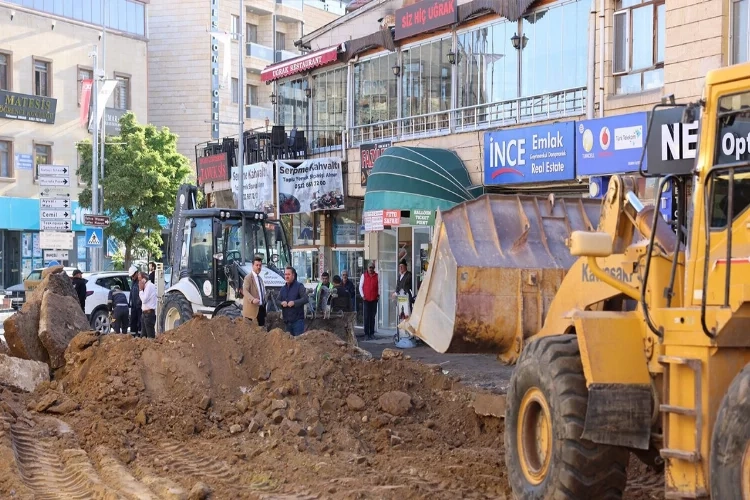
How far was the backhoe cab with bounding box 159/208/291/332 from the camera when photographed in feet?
64.4

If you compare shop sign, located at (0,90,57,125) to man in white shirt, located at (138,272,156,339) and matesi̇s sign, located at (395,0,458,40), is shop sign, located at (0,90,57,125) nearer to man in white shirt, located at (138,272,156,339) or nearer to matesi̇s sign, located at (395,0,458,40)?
matesi̇s sign, located at (395,0,458,40)

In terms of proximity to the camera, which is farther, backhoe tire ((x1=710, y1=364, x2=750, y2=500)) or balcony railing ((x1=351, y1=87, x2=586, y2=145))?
balcony railing ((x1=351, y1=87, x2=586, y2=145))

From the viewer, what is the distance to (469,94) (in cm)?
2277

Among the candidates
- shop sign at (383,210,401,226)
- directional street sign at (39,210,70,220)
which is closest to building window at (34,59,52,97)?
directional street sign at (39,210,70,220)

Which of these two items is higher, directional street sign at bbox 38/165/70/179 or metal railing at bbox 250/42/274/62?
metal railing at bbox 250/42/274/62

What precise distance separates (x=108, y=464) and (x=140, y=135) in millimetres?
31221

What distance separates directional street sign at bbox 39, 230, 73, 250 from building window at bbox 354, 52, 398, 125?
7840 mm

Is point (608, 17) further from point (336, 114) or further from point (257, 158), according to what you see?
point (257, 158)

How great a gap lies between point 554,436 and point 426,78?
18430mm

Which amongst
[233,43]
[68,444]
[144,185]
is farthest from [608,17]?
[233,43]

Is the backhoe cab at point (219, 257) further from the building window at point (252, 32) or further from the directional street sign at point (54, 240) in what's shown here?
the building window at point (252, 32)

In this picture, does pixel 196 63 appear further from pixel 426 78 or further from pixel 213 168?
pixel 426 78

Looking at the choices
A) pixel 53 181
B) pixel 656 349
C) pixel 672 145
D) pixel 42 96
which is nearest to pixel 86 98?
pixel 42 96

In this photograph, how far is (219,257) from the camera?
19.8m
